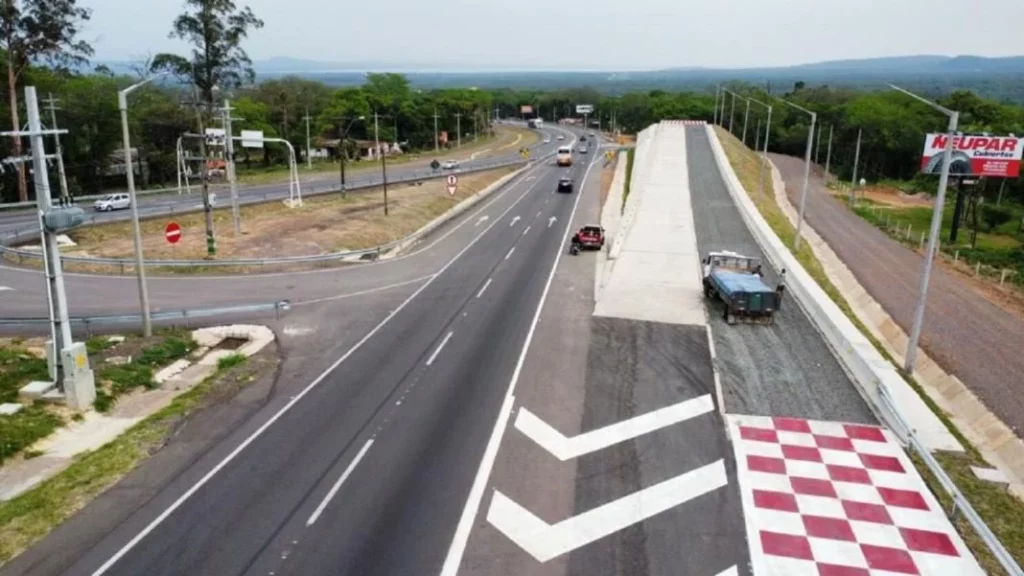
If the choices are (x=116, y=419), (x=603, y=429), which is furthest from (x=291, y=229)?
(x=603, y=429)

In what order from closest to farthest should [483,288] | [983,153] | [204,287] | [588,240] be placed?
[483,288]
[204,287]
[588,240]
[983,153]

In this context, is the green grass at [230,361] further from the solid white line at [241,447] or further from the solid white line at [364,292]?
the solid white line at [364,292]

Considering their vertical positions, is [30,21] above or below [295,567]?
above

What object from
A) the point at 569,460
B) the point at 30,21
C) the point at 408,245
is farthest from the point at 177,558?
the point at 30,21

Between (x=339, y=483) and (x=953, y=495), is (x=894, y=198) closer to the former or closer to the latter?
(x=953, y=495)

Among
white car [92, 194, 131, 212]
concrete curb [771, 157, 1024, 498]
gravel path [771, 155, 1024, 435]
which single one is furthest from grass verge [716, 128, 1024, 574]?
white car [92, 194, 131, 212]

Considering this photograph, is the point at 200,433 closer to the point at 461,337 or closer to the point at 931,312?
the point at 461,337

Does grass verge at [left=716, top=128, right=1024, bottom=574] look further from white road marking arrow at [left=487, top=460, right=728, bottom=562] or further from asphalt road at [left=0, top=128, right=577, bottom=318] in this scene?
asphalt road at [left=0, top=128, right=577, bottom=318]
